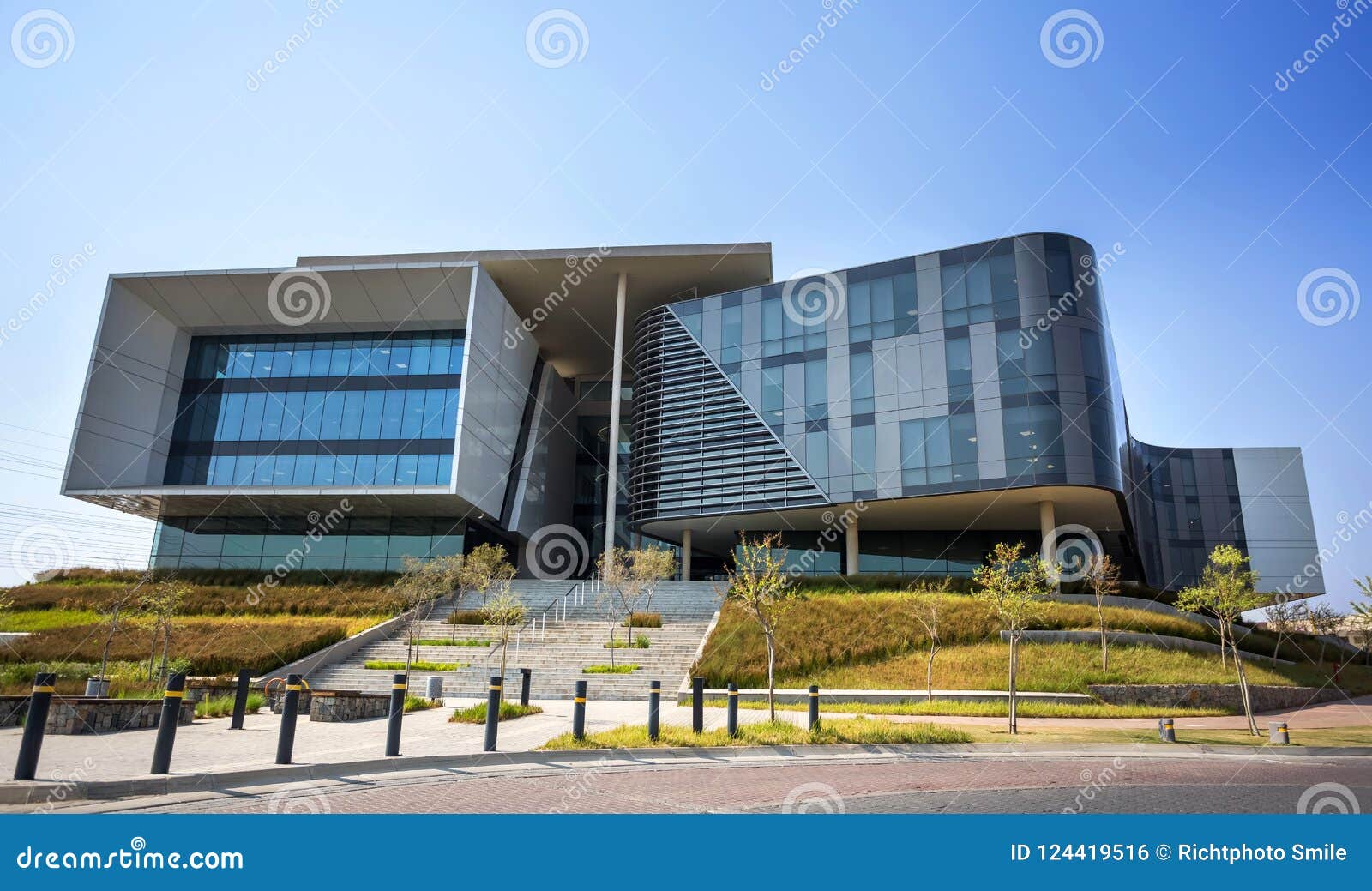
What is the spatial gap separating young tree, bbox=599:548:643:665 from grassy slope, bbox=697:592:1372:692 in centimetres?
369

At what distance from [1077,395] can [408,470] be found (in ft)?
99.7

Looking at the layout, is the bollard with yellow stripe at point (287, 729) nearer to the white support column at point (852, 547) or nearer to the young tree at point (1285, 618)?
the white support column at point (852, 547)

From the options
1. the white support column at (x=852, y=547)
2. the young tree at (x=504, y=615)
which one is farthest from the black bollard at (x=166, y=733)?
the white support column at (x=852, y=547)

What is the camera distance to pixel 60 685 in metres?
18.1

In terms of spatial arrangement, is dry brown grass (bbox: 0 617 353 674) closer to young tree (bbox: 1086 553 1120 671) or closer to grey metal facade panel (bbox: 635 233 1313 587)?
grey metal facade panel (bbox: 635 233 1313 587)

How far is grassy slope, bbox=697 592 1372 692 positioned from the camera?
22484 mm

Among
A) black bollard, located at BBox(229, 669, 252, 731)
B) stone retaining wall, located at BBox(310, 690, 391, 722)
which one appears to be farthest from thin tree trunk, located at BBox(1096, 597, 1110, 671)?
black bollard, located at BBox(229, 669, 252, 731)

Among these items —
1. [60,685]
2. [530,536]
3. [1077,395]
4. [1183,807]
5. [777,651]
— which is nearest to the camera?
[1183,807]

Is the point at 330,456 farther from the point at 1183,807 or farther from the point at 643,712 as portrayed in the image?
the point at 1183,807

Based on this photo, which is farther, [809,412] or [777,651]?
[809,412]

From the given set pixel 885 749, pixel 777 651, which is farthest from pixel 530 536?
pixel 885 749

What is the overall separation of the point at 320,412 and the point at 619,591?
20.5 metres

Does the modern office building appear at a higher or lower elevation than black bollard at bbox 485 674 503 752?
higher

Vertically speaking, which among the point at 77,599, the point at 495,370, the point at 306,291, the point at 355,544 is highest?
the point at 306,291
